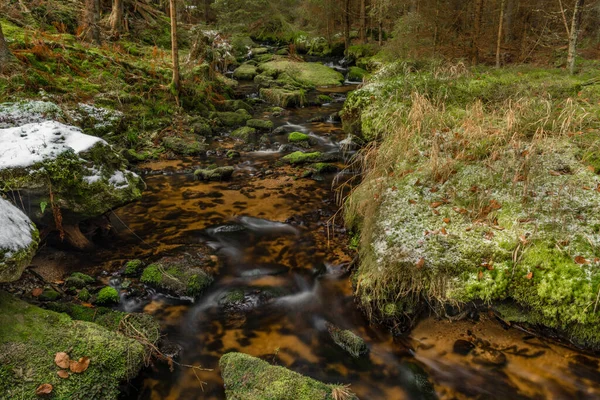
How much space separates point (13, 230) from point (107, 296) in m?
1.58

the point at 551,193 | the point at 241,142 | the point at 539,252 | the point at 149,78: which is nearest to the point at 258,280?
the point at 539,252

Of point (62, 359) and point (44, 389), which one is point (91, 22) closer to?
point (62, 359)

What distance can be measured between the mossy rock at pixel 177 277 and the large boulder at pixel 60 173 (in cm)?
102

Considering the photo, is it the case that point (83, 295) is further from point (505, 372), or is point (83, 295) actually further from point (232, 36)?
point (232, 36)

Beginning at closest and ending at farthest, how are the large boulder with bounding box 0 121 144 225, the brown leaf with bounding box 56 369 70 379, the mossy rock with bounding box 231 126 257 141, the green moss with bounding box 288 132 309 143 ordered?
the brown leaf with bounding box 56 369 70 379, the large boulder with bounding box 0 121 144 225, the green moss with bounding box 288 132 309 143, the mossy rock with bounding box 231 126 257 141

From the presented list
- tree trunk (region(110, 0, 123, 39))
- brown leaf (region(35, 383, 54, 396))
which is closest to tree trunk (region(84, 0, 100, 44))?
tree trunk (region(110, 0, 123, 39))

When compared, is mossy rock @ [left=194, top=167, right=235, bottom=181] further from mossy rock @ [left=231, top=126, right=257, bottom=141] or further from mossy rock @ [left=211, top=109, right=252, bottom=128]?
mossy rock @ [left=211, top=109, right=252, bottom=128]

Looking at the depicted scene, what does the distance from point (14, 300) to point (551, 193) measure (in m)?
5.68

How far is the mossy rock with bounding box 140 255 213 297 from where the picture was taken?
14.7 feet

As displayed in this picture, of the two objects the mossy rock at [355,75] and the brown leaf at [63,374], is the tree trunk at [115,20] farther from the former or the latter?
the brown leaf at [63,374]

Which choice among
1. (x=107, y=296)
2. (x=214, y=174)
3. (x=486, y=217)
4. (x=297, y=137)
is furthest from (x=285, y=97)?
(x=107, y=296)

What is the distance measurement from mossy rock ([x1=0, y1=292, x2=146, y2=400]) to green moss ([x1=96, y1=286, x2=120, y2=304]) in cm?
98

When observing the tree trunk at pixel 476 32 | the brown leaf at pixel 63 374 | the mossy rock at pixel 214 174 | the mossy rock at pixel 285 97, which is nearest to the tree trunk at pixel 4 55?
the mossy rock at pixel 214 174

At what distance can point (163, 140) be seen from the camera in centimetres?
998
